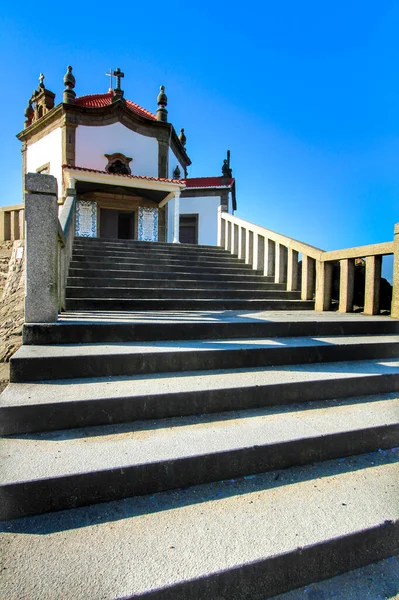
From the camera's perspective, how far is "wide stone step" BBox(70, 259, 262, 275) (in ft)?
19.9

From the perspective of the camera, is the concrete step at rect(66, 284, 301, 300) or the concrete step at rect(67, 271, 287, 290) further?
the concrete step at rect(67, 271, 287, 290)

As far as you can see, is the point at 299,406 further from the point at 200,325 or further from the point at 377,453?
the point at 200,325

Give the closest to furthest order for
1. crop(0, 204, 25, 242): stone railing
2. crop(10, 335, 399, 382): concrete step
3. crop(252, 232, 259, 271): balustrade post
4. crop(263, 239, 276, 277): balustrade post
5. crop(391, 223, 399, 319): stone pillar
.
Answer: crop(10, 335, 399, 382): concrete step, crop(391, 223, 399, 319): stone pillar, crop(263, 239, 276, 277): balustrade post, crop(252, 232, 259, 271): balustrade post, crop(0, 204, 25, 242): stone railing

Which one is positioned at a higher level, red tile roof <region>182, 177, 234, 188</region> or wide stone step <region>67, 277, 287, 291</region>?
red tile roof <region>182, 177, 234, 188</region>

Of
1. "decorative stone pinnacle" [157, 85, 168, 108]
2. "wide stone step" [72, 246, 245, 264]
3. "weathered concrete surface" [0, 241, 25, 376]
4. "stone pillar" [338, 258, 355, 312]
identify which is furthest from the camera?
"decorative stone pinnacle" [157, 85, 168, 108]

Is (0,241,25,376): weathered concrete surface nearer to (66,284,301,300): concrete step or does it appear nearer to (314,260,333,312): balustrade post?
(66,284,301,300): concrete step

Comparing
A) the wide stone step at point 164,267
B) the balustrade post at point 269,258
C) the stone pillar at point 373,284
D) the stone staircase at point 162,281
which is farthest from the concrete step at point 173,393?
the balustrade post at point 269,258

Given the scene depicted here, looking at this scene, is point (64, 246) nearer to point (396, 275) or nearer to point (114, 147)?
point (396, 275)

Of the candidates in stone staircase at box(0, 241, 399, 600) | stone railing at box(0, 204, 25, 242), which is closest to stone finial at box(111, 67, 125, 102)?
stone railing at box(0, 204, 25, 242)

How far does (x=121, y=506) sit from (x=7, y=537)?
0.51m

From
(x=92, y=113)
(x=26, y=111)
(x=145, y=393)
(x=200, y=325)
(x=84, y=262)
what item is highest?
(x=26, y=111)

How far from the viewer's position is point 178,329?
3.38m

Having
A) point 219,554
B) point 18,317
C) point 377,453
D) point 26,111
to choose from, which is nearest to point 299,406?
point 377,453

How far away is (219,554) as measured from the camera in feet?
4.94
